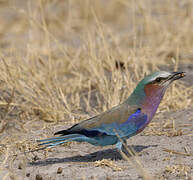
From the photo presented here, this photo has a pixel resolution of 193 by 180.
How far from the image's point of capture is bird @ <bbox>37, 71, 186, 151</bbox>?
3.42 m

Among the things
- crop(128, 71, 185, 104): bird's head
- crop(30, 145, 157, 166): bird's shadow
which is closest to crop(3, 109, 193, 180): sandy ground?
crop(30, 145, 157, 166): bird's shadow

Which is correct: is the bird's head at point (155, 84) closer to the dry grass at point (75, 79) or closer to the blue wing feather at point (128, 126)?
the blue wing feather at point (128, 126)

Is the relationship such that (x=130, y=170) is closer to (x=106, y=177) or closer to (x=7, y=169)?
(x=106, y=177)

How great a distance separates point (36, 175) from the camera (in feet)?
10.8

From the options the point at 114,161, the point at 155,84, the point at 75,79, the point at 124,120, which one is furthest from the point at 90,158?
the point at 75,79

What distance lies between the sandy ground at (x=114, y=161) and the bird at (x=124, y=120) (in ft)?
0.63

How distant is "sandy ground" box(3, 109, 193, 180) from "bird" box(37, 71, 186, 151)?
193 millimetres

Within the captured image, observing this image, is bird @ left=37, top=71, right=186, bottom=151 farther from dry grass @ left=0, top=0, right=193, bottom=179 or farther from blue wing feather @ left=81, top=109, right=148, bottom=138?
dry grass @ left=0, top=0, right=193, bottom=179

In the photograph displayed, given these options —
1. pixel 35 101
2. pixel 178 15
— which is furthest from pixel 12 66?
pixel 178 15

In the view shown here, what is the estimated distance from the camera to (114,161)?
3562 mm

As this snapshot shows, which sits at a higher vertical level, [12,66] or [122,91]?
[12,66]

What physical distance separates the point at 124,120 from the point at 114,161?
0.34m

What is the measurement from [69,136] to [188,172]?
903mm

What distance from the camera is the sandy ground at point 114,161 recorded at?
10.7 feet
